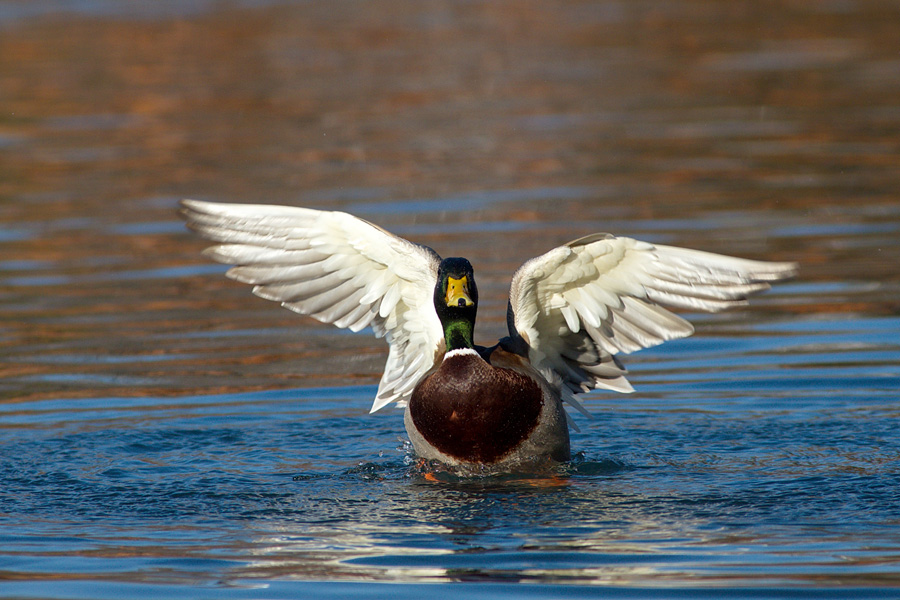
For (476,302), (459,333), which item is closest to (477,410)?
(459,333)

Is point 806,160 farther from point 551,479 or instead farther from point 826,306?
point 551,479

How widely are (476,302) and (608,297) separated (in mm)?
682

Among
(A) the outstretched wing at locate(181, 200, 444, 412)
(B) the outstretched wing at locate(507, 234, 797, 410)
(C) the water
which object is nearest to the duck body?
(C) the water

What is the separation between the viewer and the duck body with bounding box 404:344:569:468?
694 centimetres

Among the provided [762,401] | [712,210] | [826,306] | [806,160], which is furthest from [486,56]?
[762,401]

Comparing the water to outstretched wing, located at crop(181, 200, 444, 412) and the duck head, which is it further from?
the duck head

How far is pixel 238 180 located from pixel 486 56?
30.5 feet

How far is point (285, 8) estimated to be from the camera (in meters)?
30.3

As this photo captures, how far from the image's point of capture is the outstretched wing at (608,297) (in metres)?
6.57

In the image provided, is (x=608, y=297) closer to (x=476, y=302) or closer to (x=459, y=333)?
(x=476, y=302)

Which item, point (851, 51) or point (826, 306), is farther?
point (851, 51)

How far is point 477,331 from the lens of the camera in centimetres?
978

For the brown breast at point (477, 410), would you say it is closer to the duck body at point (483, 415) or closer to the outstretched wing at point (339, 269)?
the duck body at point (483, 415)

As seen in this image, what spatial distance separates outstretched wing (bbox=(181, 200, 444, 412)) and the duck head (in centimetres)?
14
